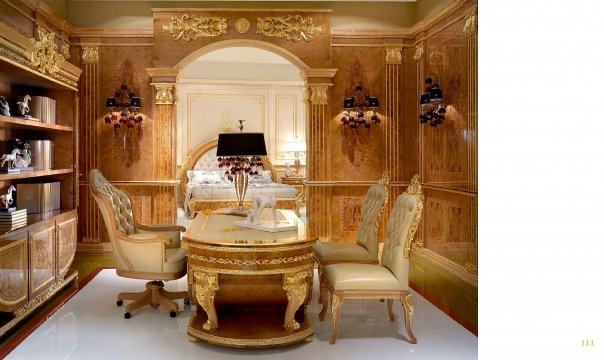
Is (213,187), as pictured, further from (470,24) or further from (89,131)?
(470,24)

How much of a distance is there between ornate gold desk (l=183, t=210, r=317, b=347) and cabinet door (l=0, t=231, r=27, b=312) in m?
1.11

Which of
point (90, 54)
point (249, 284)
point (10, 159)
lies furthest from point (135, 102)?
point (249, 284)

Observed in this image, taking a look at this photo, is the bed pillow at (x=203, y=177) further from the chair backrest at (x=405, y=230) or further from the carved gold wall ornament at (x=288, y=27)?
the chair backrest at (x=405, y=230)

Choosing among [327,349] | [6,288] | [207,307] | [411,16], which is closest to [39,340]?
[6,288]

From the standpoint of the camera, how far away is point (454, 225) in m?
4.78

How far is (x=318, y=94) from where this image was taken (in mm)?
5711

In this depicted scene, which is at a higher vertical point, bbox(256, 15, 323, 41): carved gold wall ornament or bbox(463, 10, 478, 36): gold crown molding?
bbox(256, 15, 323, 41): carved gold wall ornament

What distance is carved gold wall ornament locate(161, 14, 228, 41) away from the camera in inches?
→ 220

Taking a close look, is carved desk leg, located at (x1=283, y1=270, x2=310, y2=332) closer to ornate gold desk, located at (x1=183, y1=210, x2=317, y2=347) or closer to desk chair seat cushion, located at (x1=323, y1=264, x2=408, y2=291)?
ornate gold desk, located at (x1=183, y1=210, x2=317, y2=347)

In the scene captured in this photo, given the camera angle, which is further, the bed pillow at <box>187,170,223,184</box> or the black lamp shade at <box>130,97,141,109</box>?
the bed pillow at <box>187,170,223,184</box>

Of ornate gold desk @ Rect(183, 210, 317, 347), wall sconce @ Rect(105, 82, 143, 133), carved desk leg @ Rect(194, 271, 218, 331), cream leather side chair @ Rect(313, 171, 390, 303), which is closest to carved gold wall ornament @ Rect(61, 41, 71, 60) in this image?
wall sconce @ Rect(105, 82, 143, 133)

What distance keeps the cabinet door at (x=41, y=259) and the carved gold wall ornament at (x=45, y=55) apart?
1178mm

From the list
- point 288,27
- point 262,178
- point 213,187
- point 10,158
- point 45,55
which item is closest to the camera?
point 10,158

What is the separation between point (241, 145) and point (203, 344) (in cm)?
160
